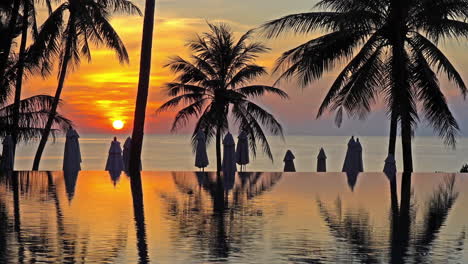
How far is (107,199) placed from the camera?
13680 mm

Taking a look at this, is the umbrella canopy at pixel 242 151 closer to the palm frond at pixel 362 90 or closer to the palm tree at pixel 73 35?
the palm frond at pixel 362 90

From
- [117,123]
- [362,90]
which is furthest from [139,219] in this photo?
[117,123]

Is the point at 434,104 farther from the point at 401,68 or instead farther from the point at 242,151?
the point at 242,151

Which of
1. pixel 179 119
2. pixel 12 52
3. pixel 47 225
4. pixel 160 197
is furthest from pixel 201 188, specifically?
A: pixel 179 119

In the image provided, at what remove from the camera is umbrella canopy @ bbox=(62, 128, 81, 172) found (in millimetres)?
21453

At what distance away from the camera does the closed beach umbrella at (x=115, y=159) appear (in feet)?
73.8

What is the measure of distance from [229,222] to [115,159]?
12.2 meters

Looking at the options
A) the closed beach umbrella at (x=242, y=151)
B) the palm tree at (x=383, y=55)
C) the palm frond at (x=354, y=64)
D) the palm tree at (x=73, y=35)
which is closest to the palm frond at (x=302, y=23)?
the palm tree at (x=383, y=55)

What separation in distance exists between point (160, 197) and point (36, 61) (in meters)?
17.6

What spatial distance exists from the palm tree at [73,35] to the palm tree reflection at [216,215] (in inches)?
523

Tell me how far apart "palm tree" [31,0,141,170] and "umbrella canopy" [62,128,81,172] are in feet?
31.0

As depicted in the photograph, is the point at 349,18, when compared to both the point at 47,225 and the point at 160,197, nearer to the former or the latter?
the point at 160,197

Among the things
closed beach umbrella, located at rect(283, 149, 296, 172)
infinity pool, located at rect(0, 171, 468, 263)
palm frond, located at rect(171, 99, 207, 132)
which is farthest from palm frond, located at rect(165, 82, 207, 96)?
infinity pool, located at rect(0, 171, 468, 263)

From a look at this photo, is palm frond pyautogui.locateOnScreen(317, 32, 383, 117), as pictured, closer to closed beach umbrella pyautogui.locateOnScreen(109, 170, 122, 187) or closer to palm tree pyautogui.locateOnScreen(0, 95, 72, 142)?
closed beach umbrella pyautogui.locateOnScreen(109, 170, 122, 187)
